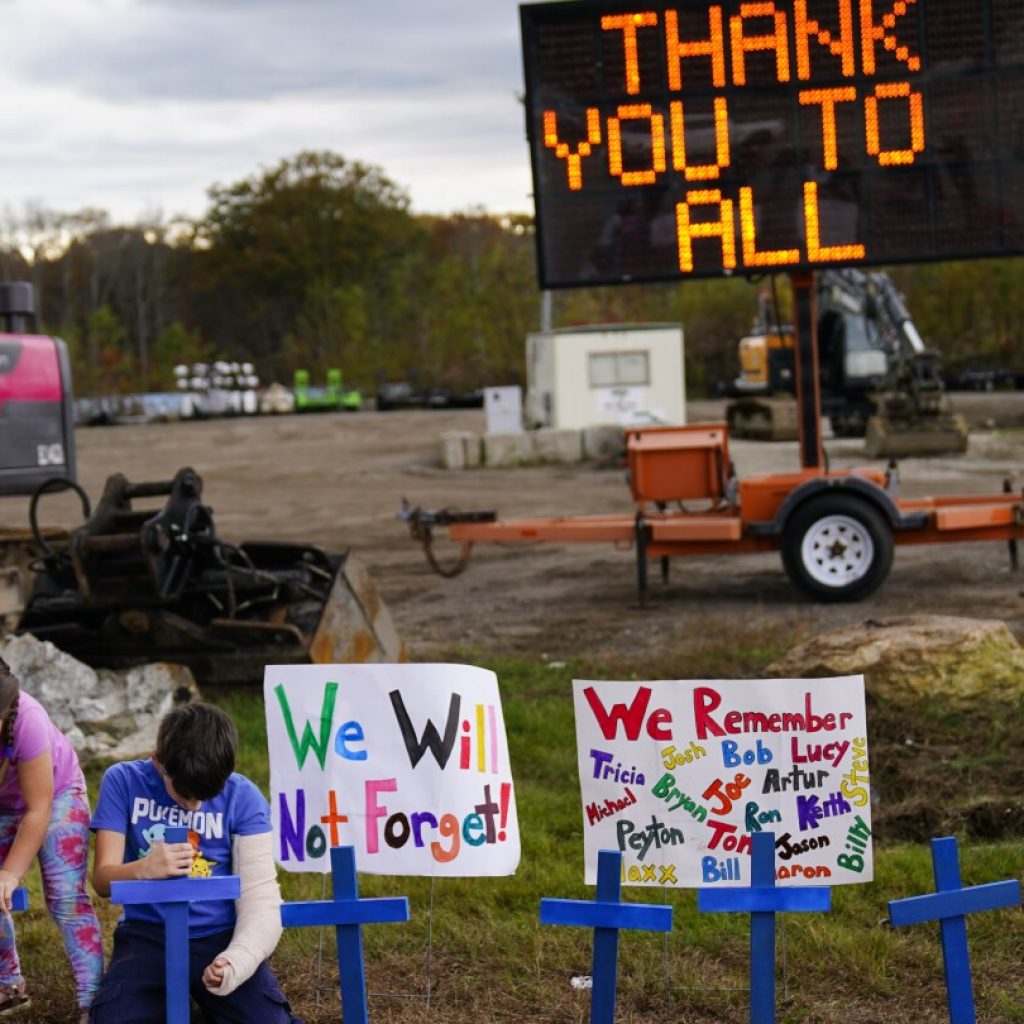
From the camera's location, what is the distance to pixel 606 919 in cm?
441

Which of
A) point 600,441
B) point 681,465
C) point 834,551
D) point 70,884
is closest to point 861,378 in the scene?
point 600,441

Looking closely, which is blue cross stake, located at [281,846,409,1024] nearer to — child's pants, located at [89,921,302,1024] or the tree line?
child's pants, located at [89,921,302,1024]

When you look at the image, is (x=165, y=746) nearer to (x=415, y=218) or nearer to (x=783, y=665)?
(x=783, y=665)

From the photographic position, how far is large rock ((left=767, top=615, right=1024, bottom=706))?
851 centimetres

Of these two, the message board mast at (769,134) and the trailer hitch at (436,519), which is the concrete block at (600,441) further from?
the message board mast at (769,134)

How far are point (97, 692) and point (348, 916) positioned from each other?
203 inches

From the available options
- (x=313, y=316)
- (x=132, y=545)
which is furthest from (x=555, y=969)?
(x=313, y=316)

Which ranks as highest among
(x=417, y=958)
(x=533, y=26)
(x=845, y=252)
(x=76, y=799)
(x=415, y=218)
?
(x=415, y=218)

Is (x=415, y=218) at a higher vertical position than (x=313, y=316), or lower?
higher

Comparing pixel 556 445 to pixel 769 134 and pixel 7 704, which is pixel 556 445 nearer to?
pixel 769 134

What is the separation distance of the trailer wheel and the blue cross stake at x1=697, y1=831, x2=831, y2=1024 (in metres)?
8.70

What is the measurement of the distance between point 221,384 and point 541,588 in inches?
2000

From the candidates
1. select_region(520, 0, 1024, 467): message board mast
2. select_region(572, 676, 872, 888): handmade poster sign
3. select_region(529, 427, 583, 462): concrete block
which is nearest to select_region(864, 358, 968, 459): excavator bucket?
select_region(529, 427, 583, 462): concrete block

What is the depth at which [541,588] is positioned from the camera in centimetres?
1505
